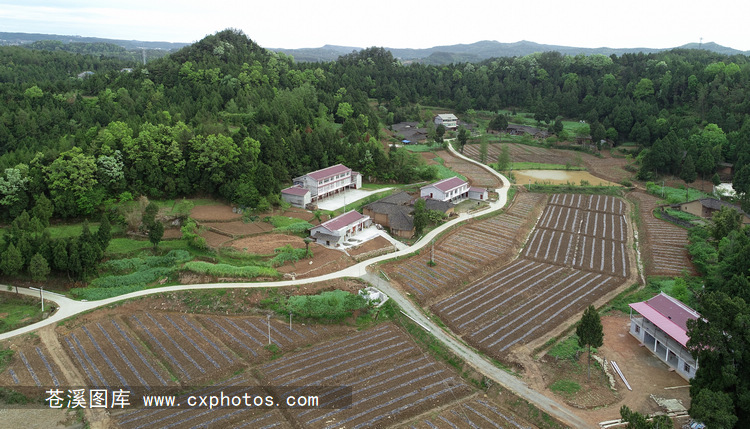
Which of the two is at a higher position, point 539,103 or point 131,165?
point 539,103

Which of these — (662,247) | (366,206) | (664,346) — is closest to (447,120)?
(366,206)

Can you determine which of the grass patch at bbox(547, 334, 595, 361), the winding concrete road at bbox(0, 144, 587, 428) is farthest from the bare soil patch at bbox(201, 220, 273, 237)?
the grass patch at bbox(547, 334, 595, 361)

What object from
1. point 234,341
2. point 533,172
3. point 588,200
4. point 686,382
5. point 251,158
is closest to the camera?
point 686,382

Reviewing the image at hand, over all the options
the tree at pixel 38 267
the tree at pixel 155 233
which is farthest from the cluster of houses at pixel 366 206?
the tree at pixel 38 267

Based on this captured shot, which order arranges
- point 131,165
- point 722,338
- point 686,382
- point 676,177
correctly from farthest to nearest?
1. point 676,177
2. point 131,165
3. point 686,382
4. point 722,338

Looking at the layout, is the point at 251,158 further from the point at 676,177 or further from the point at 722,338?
the point at 676,177

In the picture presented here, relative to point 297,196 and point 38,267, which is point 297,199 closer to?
point 297,196

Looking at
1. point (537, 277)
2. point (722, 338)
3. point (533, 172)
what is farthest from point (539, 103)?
point (722, 338)
